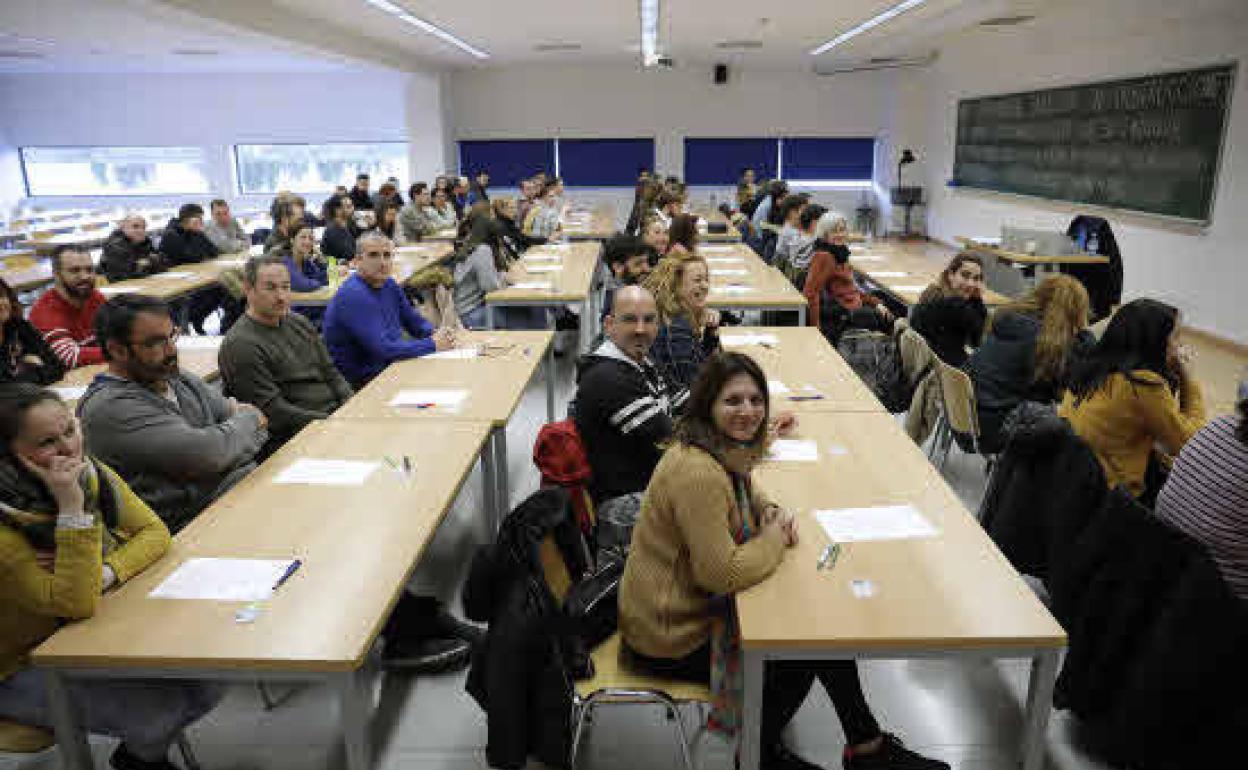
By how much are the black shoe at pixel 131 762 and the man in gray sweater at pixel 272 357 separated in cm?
139

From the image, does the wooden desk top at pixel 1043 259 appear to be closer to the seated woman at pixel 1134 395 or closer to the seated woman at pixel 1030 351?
the seated woman at pixel 1030 351

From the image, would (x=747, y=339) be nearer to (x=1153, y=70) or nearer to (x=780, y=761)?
(x=780, y=761)

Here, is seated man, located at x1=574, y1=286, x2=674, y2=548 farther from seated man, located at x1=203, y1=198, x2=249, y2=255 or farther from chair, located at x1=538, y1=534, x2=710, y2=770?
seated man, located at x1=203, y1=198, x2=249, y2=255

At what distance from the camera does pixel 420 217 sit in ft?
32.3

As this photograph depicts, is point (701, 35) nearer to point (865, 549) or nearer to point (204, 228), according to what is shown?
point (204, 228)

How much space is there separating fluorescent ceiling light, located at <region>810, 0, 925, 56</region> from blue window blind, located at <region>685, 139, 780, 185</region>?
2742 mm

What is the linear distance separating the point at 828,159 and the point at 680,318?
13.0m

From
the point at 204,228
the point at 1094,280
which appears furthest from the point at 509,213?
the point at 1094,280

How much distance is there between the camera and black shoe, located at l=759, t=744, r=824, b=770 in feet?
7.26

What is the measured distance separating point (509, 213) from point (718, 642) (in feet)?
22.7

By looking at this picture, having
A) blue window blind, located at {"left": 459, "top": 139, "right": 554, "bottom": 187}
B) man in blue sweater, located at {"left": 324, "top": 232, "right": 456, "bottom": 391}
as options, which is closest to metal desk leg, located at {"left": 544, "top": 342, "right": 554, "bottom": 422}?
man in blue sweater, located at {"left": 324, "top": 232, "right": 456, "bottom": 391}

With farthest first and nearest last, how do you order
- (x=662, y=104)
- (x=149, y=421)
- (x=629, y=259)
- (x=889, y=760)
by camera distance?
(x=662, y=104) → (x=629, y=259) → (x=149, y=421) → (x=889, y=760)

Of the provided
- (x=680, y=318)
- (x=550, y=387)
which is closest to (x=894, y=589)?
(x=680, y=318)

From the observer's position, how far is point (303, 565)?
6.73ft
